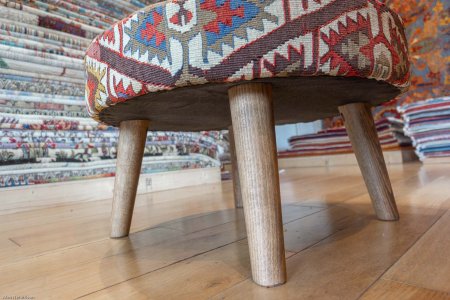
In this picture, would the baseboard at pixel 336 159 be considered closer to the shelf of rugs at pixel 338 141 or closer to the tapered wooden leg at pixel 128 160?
the shelf of rugs at pixel 338 141

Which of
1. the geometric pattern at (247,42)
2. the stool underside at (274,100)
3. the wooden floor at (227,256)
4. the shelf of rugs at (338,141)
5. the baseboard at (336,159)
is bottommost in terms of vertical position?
the baseboard at (336,159)

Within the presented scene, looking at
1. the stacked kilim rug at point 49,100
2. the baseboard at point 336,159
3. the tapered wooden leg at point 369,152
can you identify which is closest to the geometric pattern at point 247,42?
the tapered wooden leg at point 369,152

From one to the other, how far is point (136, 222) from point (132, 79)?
525 millimetres

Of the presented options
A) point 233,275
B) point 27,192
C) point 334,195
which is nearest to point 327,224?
point 233,275

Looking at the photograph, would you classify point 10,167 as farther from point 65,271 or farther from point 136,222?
point 65,271

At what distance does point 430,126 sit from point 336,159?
0.72m

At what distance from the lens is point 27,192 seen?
45.2 inches

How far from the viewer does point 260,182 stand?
1.18 feet

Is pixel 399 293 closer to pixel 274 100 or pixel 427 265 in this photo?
pixel 427 265

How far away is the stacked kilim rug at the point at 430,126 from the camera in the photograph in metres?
1.89

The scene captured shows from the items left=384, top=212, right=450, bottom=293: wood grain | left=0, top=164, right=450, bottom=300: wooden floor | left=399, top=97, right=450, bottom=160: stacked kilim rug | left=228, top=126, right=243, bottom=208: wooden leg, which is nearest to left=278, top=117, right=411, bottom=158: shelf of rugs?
left=399, top=97, right=450, bottom=160: stacked kilim rug

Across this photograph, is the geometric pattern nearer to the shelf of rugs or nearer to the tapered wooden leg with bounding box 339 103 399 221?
the tapered wooden leg with bounding box 339 103 399 221

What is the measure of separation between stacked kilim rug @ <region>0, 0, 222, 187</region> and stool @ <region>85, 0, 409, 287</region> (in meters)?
0.92

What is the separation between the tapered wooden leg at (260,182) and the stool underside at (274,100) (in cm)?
3
